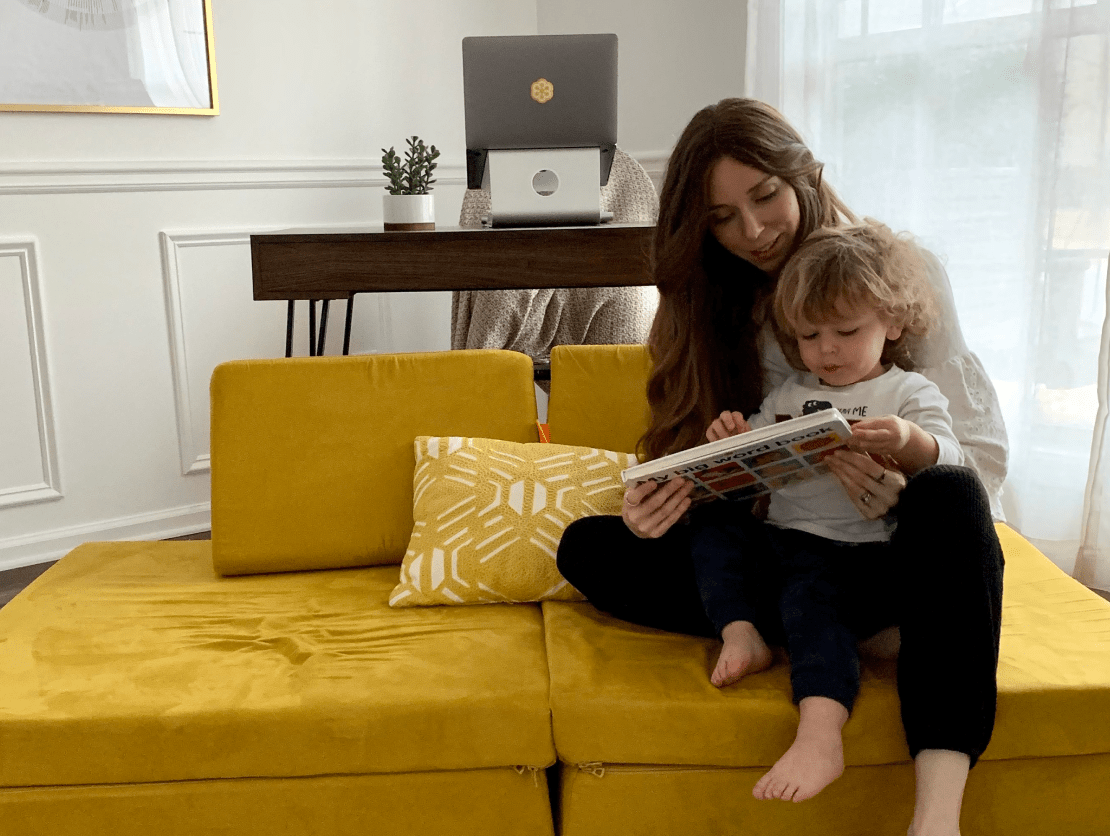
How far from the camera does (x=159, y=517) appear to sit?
2941mm

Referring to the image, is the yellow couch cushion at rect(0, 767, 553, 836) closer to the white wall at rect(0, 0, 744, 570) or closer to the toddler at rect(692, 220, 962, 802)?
the toddler at rect(692, 220, 962, 802)

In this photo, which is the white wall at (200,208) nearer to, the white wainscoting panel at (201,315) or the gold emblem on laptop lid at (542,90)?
the white wainscoting panel at (201,315)

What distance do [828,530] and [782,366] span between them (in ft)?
0.95

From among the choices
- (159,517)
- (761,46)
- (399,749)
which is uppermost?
(761,46)

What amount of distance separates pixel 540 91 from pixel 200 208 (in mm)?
1303

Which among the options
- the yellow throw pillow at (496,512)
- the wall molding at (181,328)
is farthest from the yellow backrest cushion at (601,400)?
the wall molding at (181,328)

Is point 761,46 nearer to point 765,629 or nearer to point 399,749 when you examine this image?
point 765,629

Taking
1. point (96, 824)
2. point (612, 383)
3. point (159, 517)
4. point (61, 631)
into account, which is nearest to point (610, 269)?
point (612, 383)

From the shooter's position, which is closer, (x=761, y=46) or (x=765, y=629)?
(x=765, y=629)

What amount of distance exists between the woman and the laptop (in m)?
0.66

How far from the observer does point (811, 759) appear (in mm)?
1092

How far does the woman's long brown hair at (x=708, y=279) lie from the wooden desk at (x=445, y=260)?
0.57 metres

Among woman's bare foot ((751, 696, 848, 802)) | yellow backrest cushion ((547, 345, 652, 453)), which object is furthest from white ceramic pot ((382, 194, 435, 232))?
woman's bare foot ((751, 696, 848, 802))

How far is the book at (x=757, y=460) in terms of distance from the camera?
1.11 m
